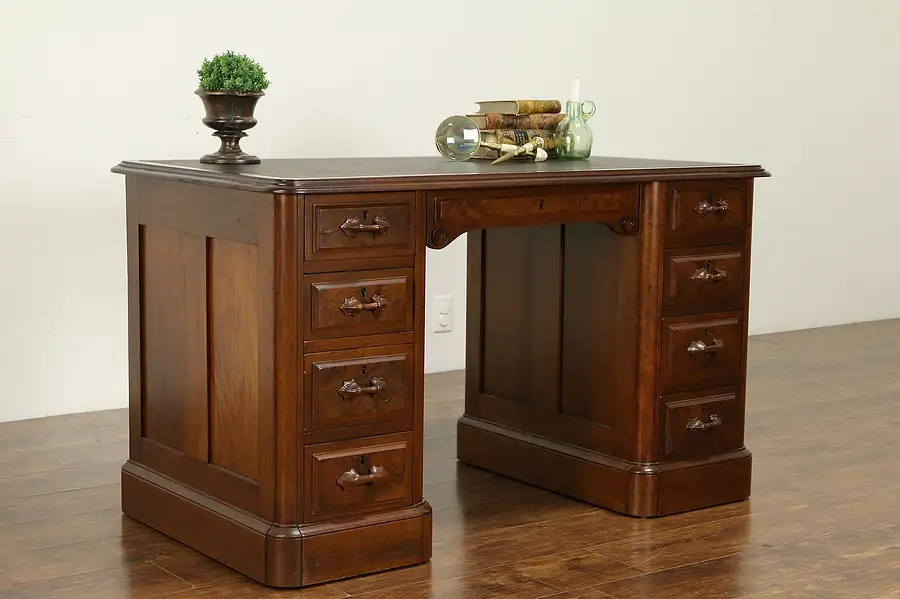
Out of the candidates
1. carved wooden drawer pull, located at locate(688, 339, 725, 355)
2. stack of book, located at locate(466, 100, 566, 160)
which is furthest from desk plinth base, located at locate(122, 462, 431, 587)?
stack of book, located at locate(466, 100, 566, 160)

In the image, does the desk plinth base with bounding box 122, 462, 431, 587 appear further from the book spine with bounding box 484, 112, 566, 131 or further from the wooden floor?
the book spine with bounding box 484, 112, 566, 131

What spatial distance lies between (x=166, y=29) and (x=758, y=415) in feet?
6.96

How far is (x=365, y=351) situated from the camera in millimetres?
2428

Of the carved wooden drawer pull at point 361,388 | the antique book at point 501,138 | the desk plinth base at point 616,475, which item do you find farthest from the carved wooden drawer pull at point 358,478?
the antique book at point 501,138

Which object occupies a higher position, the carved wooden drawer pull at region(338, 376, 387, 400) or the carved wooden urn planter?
the carved wooden urn planter

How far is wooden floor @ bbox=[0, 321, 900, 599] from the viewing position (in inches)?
94.6

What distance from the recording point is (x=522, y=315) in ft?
10.3

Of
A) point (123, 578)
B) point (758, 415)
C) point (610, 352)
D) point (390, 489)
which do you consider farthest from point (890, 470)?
point (123, 578)

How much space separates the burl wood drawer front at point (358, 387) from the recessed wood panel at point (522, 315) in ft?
2.15

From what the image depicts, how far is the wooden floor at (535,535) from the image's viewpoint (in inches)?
94.6

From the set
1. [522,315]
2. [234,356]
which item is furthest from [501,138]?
[234,356]

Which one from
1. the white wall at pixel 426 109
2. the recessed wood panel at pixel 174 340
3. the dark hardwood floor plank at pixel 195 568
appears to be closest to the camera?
the dark hardwood floor plank at pixel 195 568

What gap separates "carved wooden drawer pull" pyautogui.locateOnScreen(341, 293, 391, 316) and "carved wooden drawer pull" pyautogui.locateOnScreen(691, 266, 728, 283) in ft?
2.69

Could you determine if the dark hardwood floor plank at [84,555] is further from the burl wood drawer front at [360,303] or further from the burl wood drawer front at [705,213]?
the burl wood drawer front at [705,213]
